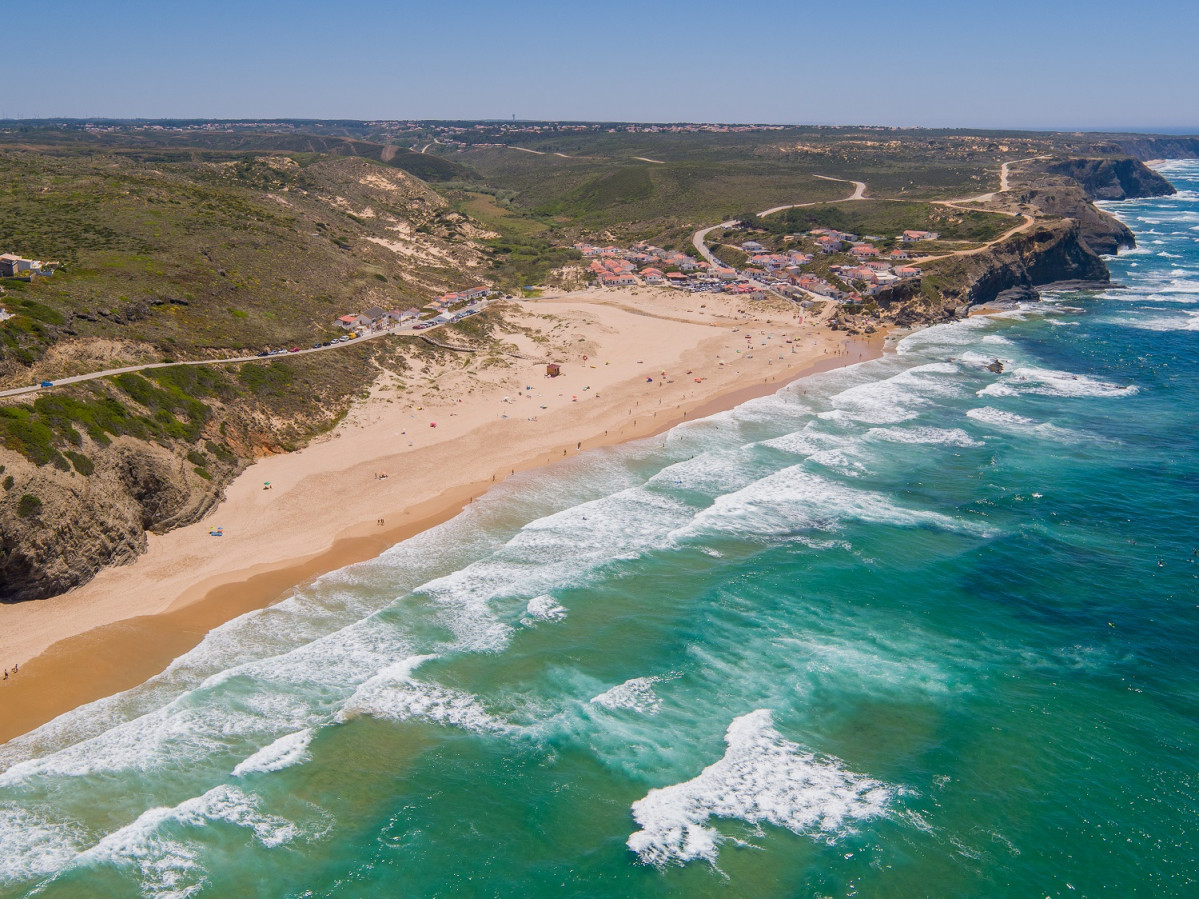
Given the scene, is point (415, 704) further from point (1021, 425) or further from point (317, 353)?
point (1021, 425)

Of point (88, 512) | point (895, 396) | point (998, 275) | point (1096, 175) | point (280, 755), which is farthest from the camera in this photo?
point (1096, 175)

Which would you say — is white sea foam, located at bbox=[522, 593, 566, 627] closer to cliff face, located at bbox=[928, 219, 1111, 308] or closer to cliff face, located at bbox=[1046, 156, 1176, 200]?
cliff face, located at bbox=[928, 219, 1111, 308]

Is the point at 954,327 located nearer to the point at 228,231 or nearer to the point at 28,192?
the point at 228,231

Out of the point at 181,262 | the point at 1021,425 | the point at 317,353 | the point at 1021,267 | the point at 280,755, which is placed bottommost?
the point at 280,755

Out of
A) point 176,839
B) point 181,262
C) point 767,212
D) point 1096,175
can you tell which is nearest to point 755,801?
point 176,839

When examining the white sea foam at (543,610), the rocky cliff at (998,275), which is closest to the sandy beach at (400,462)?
the white sea foam at (543,610)

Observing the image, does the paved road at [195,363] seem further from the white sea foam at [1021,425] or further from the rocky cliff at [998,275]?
the rocky cliff at [998,275]

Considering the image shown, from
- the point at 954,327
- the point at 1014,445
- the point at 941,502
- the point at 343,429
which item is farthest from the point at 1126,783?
the point at 954,327
